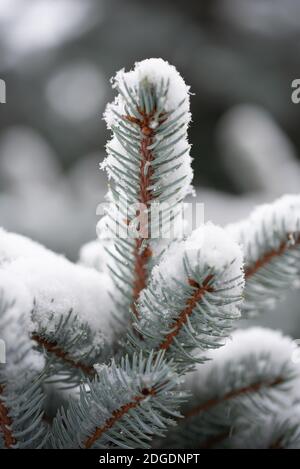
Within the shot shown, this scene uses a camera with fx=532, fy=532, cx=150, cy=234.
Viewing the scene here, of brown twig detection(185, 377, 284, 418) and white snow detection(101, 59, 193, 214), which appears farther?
brown twig detection(185, 377, 284, 418)

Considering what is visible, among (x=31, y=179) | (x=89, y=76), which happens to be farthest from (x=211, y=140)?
(x=31, y=179)

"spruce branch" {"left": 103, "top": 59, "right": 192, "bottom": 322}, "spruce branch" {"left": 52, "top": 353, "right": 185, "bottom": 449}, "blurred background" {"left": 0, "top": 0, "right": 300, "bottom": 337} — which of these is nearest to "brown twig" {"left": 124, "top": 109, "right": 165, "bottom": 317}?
"spruce branch" {"left": 103, "top": 59, "right": 192, "bottom": 322}

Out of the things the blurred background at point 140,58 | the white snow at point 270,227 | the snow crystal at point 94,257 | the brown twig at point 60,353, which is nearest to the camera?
the brown twig at point 60,353

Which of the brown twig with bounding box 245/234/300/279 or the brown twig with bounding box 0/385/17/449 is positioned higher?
the brown twig with bounding box 245/234/300/279

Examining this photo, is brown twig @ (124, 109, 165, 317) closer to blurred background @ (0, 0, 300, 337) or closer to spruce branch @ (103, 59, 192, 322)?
spruce branch @ (103, 59, 192, 322)

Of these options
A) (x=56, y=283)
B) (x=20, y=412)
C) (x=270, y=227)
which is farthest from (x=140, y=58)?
(x=20, y=412)

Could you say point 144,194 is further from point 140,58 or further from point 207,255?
point 140,58

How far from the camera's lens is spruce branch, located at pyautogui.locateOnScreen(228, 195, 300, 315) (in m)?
0.61

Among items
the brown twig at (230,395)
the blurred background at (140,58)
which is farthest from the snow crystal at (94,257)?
the blurred background at (140,58)

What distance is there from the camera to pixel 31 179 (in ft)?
6.77

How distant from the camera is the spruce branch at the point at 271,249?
610mm

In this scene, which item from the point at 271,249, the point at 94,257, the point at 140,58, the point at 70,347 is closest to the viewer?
the point at 70,347

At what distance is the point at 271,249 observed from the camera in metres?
0.62

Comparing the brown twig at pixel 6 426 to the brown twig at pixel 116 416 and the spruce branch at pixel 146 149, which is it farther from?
the spruce branch at pixel 146 149
